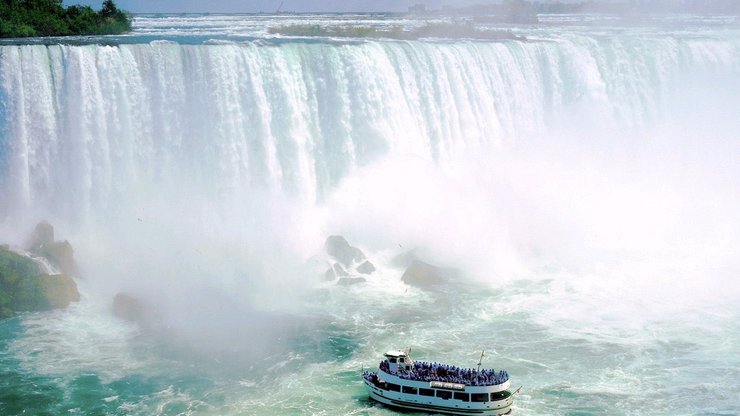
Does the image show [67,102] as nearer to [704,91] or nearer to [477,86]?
[477,86]

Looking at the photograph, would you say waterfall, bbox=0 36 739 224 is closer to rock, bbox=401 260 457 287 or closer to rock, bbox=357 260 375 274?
rock, bbox=357 260 375 274

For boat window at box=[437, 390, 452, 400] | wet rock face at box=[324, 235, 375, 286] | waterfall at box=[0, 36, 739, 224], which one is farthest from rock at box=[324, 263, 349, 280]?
boat window at box=[437, 390, 452, 400]

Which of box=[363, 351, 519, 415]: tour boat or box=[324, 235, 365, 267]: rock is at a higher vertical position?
box=[324, 235, 365, 267]: rock

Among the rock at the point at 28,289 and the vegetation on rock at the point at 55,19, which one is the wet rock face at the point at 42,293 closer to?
the rock at the point at 28,289

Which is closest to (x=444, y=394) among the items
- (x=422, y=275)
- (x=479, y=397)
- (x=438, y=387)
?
(x=438, y=387)

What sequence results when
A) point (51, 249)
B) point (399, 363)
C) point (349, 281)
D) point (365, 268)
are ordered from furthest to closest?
1. point (365, 268)
2. point (349, 281)
3. point (51, 249)
4. point (399, 363)

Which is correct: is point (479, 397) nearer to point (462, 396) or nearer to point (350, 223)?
point (462, 396)
